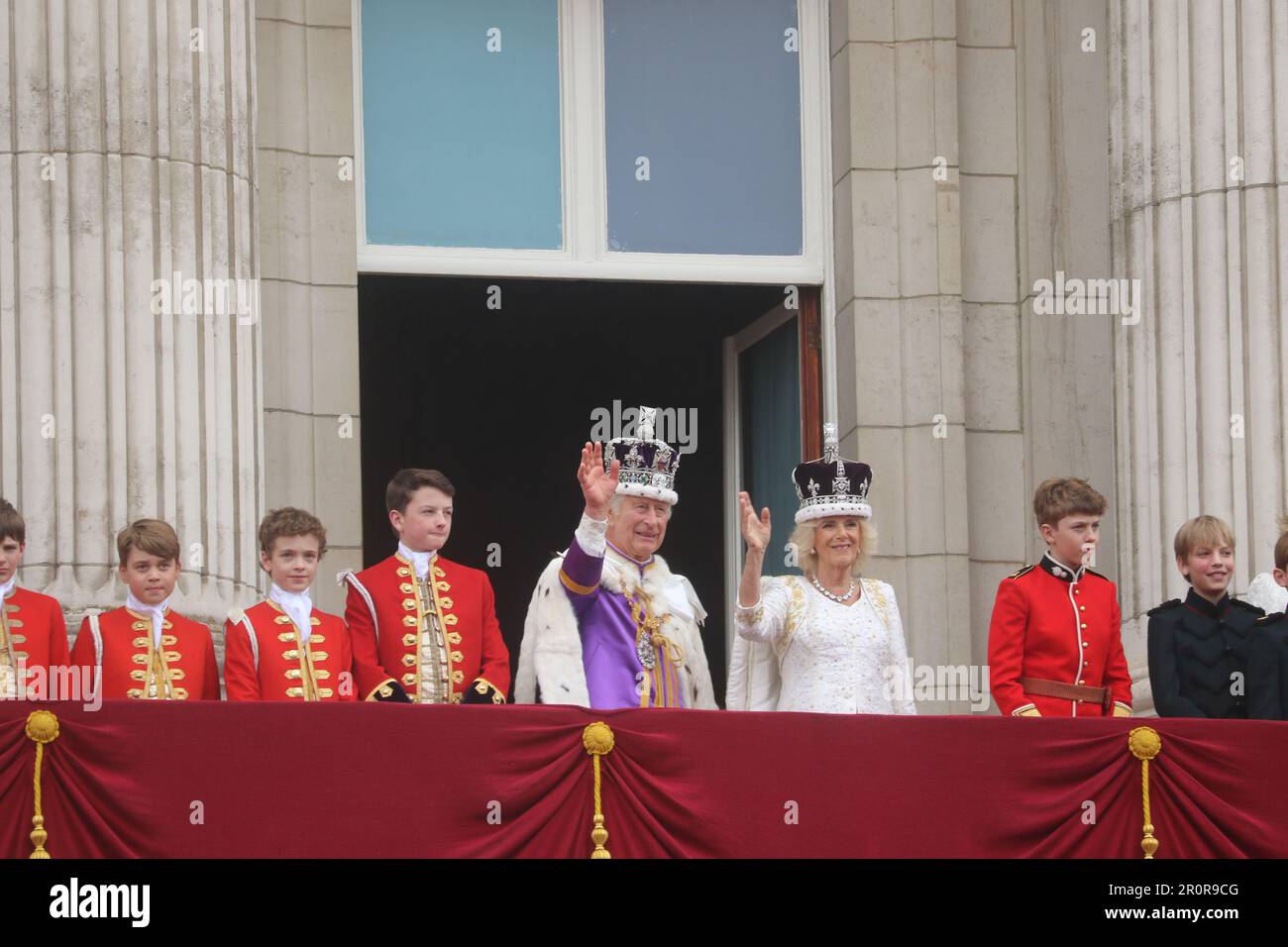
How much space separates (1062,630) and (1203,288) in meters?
3.15

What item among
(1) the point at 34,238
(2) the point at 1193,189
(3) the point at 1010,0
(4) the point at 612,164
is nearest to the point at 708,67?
(4) the point at 612,164

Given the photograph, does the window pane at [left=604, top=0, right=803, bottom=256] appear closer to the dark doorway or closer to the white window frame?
the white window frame

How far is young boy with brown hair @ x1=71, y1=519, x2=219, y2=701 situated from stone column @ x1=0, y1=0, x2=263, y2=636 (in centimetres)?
142

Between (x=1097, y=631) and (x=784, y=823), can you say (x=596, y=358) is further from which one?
(x=784, y=823)

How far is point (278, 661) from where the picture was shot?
444 inches

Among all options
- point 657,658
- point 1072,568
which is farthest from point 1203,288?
point 657,658

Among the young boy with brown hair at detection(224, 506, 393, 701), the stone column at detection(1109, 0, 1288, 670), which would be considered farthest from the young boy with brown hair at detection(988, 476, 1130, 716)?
the young boy with brown hair at detection(224, 506, 393, 701)

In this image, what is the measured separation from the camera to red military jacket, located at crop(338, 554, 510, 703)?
11.7 m

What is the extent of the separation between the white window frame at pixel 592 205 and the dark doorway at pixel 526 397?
114 centimetres

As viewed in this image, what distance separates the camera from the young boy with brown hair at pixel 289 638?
11.2m

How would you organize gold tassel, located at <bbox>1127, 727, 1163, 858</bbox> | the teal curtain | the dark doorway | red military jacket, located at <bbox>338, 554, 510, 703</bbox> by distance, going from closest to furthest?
1. gold tassel, located at <bbox>1127, 727, 1163, 858</bbox>
2. red military jacket, located at <bbox>338, 554, 510, 703</bbox>
3. the teal curtain
4. the dark doorway

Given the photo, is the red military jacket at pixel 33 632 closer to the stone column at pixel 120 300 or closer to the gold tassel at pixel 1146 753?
the stone column at pixel 120 300

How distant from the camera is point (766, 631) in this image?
453 inches

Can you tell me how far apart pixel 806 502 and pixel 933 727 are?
5.04 feet
